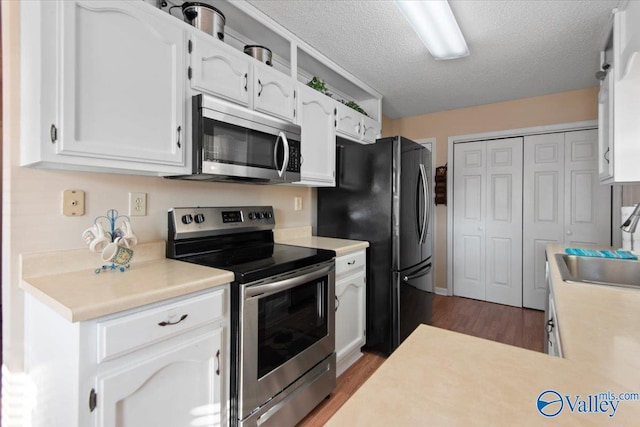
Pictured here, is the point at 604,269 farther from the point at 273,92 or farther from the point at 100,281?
the point at 100,281

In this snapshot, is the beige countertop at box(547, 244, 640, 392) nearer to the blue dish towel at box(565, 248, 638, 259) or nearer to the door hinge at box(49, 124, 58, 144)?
the blue dish towel at box(565, 248, 638, 259)

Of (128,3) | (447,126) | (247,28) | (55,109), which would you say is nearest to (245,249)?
(55,109)

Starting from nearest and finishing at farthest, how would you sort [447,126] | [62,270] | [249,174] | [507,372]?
1. [507,372]
2. [62,270]
3. [249,174]
4. [447,126]

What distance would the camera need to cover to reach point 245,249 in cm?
194

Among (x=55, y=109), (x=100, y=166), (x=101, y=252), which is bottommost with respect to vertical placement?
(x=101, y=252)

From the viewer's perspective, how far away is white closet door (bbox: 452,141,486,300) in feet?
12.4

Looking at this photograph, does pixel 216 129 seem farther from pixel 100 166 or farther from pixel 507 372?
pixel 507 372

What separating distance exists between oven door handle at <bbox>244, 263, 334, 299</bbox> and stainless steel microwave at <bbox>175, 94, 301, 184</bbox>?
0.58 meters

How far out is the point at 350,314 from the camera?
2.25m

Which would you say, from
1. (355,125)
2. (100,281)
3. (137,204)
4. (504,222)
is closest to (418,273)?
(355,125)

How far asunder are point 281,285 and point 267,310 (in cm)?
13

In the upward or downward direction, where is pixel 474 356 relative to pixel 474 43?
downward

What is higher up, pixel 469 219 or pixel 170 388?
pixel 469 219

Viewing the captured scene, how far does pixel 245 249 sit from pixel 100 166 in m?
0.92
